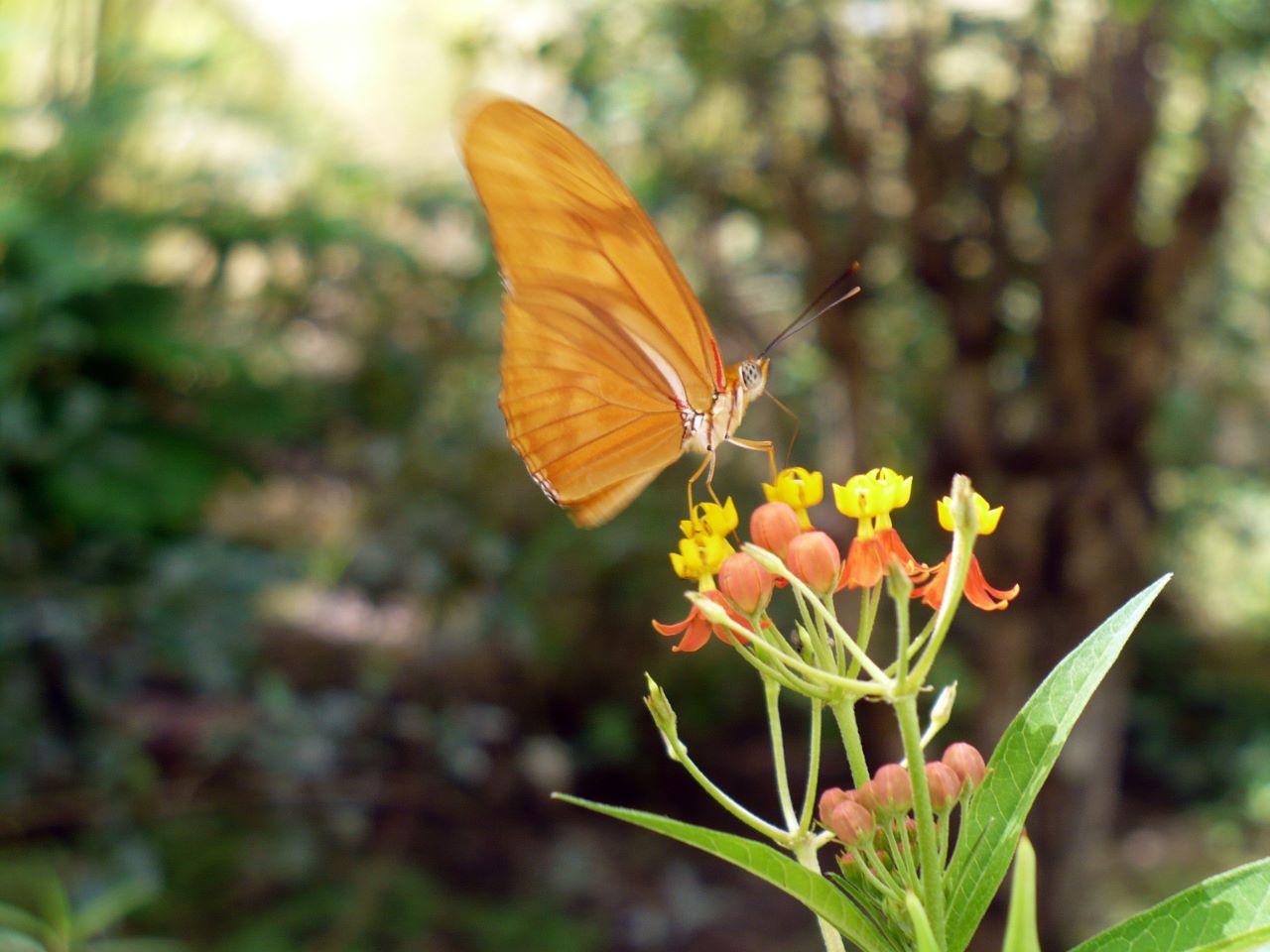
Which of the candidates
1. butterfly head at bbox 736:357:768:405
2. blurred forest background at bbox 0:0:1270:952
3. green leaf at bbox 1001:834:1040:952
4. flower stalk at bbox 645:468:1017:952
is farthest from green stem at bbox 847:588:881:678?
blurred forest background at bbox 0:0:1270:952

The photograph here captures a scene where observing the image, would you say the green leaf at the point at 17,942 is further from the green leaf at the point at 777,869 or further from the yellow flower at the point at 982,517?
the yellow flower at the point at 982,517

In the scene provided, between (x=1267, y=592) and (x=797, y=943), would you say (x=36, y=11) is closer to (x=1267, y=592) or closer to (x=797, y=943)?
(x=797, y=943)

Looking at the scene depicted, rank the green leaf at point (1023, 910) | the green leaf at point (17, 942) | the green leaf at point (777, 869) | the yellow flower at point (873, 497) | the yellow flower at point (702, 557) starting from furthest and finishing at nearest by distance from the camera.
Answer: the green leaf at point (17, 942) < the yellow flower at point (702, 557) < the yellow flower at point (873, 497) < the green leaf at point (777, 869) < the green leaf at point (1023, 910)

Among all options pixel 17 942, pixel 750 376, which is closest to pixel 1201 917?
pixel 750 376

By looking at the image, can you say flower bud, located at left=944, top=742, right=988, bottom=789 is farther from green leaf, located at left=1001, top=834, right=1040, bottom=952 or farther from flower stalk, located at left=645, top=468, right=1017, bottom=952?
green leaf, located at left=1001, top=834, right=1040, bottom=952

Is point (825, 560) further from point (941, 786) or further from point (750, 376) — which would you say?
point (750, 376)

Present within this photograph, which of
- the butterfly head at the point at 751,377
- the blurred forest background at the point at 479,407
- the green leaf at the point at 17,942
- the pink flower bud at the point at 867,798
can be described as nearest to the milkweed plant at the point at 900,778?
the pink flower bud at the point at 867,798
